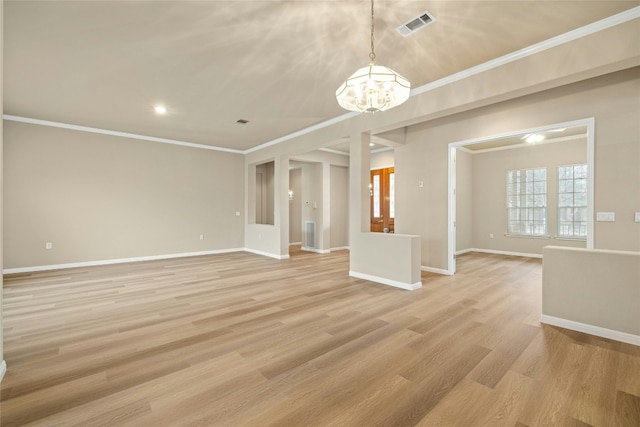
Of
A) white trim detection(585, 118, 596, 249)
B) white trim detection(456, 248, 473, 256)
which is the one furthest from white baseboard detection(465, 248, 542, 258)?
white trim detection(585, 118, 596, 249)

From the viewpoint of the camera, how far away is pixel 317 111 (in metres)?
5.11

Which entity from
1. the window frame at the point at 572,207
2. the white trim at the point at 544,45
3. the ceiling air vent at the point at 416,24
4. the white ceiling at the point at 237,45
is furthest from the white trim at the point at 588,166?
the window frame at the point at 572,207

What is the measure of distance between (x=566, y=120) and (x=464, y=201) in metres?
4.59

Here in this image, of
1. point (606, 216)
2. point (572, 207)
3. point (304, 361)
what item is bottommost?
point (304, 361)

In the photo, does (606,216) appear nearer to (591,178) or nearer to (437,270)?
(591,178)

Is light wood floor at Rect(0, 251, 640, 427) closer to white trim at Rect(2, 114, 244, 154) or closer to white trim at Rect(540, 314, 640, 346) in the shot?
white trim at Rect(540, 314, 640, 346)

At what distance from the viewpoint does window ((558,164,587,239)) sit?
22.0 feet

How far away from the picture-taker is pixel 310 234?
8.82 meters

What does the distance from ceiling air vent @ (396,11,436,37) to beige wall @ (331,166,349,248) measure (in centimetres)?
598

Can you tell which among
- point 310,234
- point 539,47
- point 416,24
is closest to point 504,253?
point 310,234

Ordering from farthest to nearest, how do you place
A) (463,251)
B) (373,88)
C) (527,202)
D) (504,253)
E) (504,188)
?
1. (463,251)
2. (504,188)
3. (504,253)
4. (527,202)
5. (373,88)

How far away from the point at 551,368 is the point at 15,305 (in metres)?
5.91

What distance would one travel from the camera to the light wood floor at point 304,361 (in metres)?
1.75

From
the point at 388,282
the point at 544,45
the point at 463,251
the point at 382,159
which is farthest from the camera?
the point at 382,159
